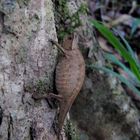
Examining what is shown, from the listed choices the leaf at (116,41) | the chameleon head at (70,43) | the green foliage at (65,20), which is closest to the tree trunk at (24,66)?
the chameleon head at (70,43)

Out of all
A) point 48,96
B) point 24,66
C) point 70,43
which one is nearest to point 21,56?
point 24,66

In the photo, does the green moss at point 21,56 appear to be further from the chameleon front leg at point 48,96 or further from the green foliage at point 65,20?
the green foliage at point 65,20

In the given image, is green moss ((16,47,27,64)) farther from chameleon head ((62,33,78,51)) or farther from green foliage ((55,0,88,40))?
green foliage ((55,0,88,40))

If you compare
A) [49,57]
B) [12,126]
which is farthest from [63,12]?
[12,126]

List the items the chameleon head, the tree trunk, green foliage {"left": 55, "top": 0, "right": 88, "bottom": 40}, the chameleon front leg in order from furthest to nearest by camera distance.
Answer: green foliage {"left": 55, "top": 0, "right": 88, "bottom": 40} → the chameleon head → the chameleon front leg → the tree trunk

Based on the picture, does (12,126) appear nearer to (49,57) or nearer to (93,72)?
(49,57)

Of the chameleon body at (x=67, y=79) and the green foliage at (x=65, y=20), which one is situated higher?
the green foliage at (x=65, y=20)

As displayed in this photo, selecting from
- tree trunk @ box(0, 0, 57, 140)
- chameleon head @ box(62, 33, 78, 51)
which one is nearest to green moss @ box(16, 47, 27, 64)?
tree trunk @ box(0, 0, 57, 140)
